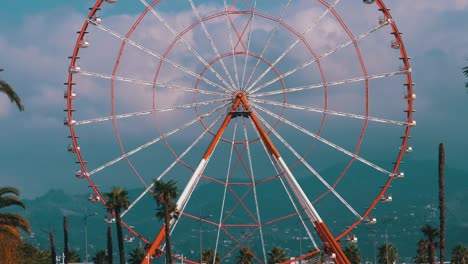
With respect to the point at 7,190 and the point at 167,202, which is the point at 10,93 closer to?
the point at 7,190

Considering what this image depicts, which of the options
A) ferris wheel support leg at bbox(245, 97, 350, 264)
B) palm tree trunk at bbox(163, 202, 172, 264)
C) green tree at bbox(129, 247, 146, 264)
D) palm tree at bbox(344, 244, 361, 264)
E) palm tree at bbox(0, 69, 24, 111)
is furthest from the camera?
palm tree at bbox(344, 244, 361, 264)

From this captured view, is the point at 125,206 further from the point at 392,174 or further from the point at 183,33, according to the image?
the point at 392,174

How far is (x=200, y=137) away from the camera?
104 m

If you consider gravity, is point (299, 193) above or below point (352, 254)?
below

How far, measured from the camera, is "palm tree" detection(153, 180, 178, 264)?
348 ft

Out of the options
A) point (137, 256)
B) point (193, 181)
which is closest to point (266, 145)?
point (193, 181)

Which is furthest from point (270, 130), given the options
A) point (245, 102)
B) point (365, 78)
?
point (365, 78)

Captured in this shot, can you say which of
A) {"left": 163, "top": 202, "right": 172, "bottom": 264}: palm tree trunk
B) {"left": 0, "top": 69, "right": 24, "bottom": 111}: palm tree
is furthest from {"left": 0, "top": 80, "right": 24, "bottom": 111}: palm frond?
{"left": 163, "top": 202, "right": 172, "bottom": 264}: palm tree trunk

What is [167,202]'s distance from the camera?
109 m

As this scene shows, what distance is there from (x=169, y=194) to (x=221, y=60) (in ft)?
47.3

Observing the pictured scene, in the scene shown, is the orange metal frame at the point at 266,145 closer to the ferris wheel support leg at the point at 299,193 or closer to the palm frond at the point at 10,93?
the ferris wheel support leg at the point at 299,193

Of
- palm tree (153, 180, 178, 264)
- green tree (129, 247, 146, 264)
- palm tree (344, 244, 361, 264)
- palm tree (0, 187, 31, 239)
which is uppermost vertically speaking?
green tree (129, 247, 146, 264)

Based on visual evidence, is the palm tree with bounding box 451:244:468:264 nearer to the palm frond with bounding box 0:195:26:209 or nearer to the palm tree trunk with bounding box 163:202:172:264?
the palm tree trunk with bounding box 163:202:172:264

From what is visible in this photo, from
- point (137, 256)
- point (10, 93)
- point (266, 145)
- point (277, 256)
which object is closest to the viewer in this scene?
point (10, 93)
